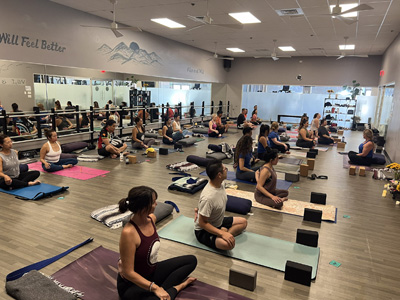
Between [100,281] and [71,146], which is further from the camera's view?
[71,146]

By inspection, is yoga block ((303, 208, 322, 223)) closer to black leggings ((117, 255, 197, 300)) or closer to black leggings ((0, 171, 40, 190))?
black leggings ((117, 255, 197, 300))

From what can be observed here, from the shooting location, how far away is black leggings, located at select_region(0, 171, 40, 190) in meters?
4.76

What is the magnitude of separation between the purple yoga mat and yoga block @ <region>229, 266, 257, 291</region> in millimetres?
128

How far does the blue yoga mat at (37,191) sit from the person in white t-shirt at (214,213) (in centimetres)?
273

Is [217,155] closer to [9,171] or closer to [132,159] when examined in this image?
[132,159]

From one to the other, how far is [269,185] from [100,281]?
2.67 m

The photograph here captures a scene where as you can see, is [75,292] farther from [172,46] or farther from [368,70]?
[368,70]

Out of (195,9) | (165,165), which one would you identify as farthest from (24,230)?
(195,9)

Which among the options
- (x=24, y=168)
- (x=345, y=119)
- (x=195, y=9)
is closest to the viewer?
(x=24, y=168)

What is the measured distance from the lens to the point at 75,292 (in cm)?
251

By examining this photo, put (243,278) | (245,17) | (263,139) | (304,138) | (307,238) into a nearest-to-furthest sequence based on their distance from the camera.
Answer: (243,278) < (307,238) < (263,139) < (245,17) < (304,138)

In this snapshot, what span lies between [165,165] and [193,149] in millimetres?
2115

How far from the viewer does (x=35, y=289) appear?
2459mm

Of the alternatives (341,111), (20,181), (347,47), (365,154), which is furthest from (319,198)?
(341,111)
